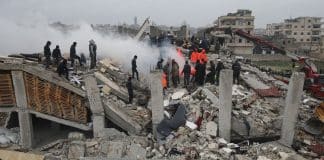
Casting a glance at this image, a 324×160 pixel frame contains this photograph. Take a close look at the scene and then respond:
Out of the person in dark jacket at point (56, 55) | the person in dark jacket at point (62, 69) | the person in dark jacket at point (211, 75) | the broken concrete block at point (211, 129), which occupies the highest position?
the person in dark jacket at point (56, 55)

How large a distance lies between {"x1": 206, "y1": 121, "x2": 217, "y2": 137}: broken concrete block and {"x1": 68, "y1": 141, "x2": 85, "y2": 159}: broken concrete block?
146 inches

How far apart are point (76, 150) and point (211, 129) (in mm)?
3997

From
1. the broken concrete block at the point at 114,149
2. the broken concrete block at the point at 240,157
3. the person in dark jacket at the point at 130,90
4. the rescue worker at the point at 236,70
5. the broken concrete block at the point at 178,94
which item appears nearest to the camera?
the broken concrete block at the point at 240,157

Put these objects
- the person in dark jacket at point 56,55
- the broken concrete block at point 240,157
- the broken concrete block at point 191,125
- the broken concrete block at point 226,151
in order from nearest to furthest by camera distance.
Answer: the broken concrete block at point 240,157 < the broken concrete block at point 226,151 < the broken concrete block at point 191,125 < the person in dark jacket at point 56,55

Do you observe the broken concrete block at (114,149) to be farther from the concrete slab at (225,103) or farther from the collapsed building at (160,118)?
the concrete slab at (225,103)

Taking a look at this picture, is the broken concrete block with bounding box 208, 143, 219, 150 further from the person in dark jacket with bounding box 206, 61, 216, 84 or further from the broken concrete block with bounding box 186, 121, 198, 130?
the person in dark jacket with bounding box 206, 61, 216, 84

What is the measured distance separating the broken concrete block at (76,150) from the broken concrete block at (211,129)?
370cm

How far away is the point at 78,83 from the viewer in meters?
14.1

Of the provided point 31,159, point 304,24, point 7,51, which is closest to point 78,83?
point 31,159

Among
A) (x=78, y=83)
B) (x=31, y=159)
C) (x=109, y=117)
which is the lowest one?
(x=31, y=159)

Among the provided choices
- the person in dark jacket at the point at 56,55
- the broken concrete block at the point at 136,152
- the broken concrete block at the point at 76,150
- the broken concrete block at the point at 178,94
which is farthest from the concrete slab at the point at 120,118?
the person in dark jacket at the point at 56,55

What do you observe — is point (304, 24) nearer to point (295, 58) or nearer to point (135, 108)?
point (295, 58)

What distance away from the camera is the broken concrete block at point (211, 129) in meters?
11.1

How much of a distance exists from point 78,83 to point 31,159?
3.66 metres
